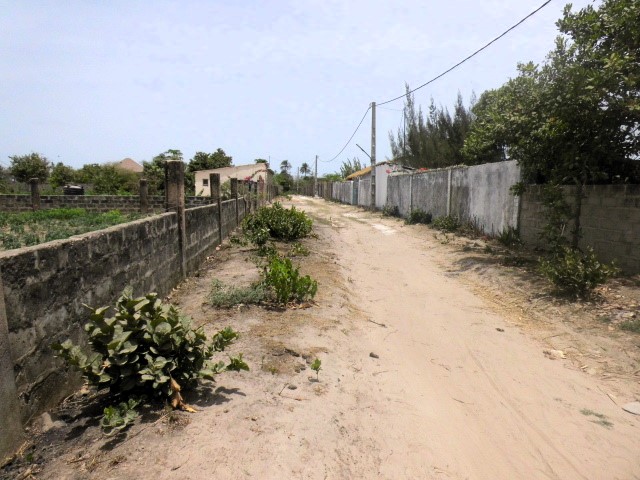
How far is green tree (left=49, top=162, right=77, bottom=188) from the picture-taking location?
1409 inches

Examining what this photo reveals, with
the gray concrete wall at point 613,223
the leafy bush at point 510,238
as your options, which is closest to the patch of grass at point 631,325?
the gray concrete wall at point 613,223

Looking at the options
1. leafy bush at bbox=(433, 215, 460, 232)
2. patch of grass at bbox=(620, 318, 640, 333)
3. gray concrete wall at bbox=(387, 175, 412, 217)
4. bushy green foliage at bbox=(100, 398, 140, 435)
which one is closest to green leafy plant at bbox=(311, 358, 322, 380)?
bushy green foliage at bbox=(100, 398, 140, 435)

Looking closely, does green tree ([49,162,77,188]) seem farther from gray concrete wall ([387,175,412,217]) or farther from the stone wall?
gray concrete wall ([387,175,412,217])

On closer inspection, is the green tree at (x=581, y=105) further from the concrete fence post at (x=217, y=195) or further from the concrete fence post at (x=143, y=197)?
the concrete fence post at (x=143, y=197)

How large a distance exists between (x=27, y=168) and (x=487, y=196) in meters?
35.9

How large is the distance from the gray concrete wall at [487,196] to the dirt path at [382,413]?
220 inches

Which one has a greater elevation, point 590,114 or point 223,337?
point 590,114

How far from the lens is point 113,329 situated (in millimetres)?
2764

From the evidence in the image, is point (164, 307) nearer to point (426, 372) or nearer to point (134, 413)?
point (134, 413)

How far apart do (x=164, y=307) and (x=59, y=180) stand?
38755 mm

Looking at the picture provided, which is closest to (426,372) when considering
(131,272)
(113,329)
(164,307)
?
(164,307)

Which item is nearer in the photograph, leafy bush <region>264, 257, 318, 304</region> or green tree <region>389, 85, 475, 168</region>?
leafy bush <region>264, 257, 318, 304</region>

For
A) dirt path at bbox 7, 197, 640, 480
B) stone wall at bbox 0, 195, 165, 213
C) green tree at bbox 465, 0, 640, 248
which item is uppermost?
green tree at bbox 465, 0, 640, 248

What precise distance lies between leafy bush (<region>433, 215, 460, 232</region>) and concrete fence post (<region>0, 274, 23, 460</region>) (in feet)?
41.6
